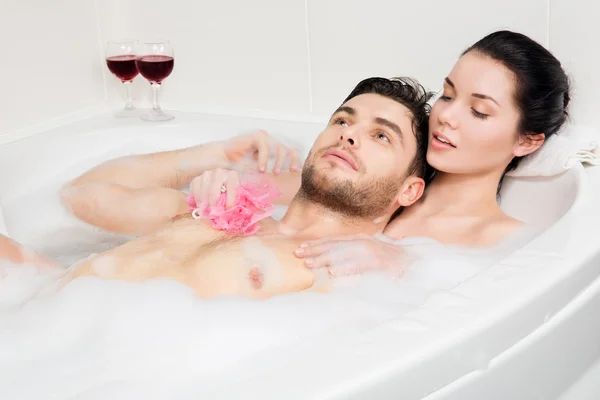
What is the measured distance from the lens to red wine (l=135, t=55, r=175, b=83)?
2213 millimetres

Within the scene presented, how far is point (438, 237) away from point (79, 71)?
4.37ft

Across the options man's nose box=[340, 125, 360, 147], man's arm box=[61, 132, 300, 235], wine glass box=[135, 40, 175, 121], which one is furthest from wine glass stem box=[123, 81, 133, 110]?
man's nose box=[340, 125, 360, 147]

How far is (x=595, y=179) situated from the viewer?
5.12ft

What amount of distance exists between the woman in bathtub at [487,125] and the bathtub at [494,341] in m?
0.13

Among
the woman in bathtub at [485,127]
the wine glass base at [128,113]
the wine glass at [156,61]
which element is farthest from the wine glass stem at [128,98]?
the woman in bathtub at [485,127]

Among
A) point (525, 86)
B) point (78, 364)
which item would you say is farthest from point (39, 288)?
point (525, 86)

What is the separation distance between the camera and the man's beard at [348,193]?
149 cm

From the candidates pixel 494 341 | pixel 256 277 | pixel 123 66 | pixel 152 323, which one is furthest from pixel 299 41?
pixel 494 341

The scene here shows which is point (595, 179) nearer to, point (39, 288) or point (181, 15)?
point (39, 288)

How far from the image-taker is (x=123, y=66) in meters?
2.26

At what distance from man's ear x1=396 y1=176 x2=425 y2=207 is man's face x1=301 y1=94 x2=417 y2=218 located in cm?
1

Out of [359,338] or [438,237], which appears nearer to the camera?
[359,338]

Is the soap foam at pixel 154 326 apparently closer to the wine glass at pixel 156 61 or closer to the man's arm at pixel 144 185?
the man's arm at pixel 144 185

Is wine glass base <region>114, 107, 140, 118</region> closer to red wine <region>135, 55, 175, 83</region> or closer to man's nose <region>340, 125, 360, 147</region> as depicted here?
red wine <region>135, 55, 175, 83</region>
